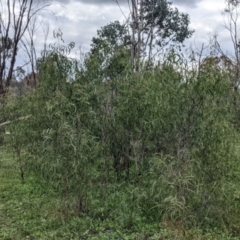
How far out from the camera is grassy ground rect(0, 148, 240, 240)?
13.5 feet

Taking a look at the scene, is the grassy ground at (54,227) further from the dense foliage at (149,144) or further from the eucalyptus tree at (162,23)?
the eucalyptus tree at (162,23)

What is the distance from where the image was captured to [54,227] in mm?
4582

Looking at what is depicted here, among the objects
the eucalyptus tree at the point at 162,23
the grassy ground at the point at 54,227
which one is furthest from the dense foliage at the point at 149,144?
the eucalyptus tree at the point at 162,23

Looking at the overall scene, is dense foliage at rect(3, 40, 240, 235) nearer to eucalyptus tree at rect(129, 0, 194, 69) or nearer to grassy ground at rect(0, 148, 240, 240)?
grassy ground at rect(0, 148, 240, 240)

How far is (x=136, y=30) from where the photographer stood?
43.8 feet

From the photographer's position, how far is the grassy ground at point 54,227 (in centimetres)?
410

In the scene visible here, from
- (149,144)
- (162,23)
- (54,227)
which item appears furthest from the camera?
(162,23)

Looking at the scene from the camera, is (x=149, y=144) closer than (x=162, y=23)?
Yes

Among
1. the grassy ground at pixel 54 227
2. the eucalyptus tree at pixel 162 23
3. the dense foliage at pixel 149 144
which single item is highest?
the eucalyptus tree at pixel 162 23

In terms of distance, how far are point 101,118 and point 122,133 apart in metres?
0.37

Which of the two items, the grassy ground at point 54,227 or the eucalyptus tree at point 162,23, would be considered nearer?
the grassy ground at point 54,227

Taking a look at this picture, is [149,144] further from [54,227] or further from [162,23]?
[162,23]

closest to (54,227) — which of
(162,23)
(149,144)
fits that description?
(149,144)

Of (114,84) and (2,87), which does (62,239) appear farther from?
(2,87)
